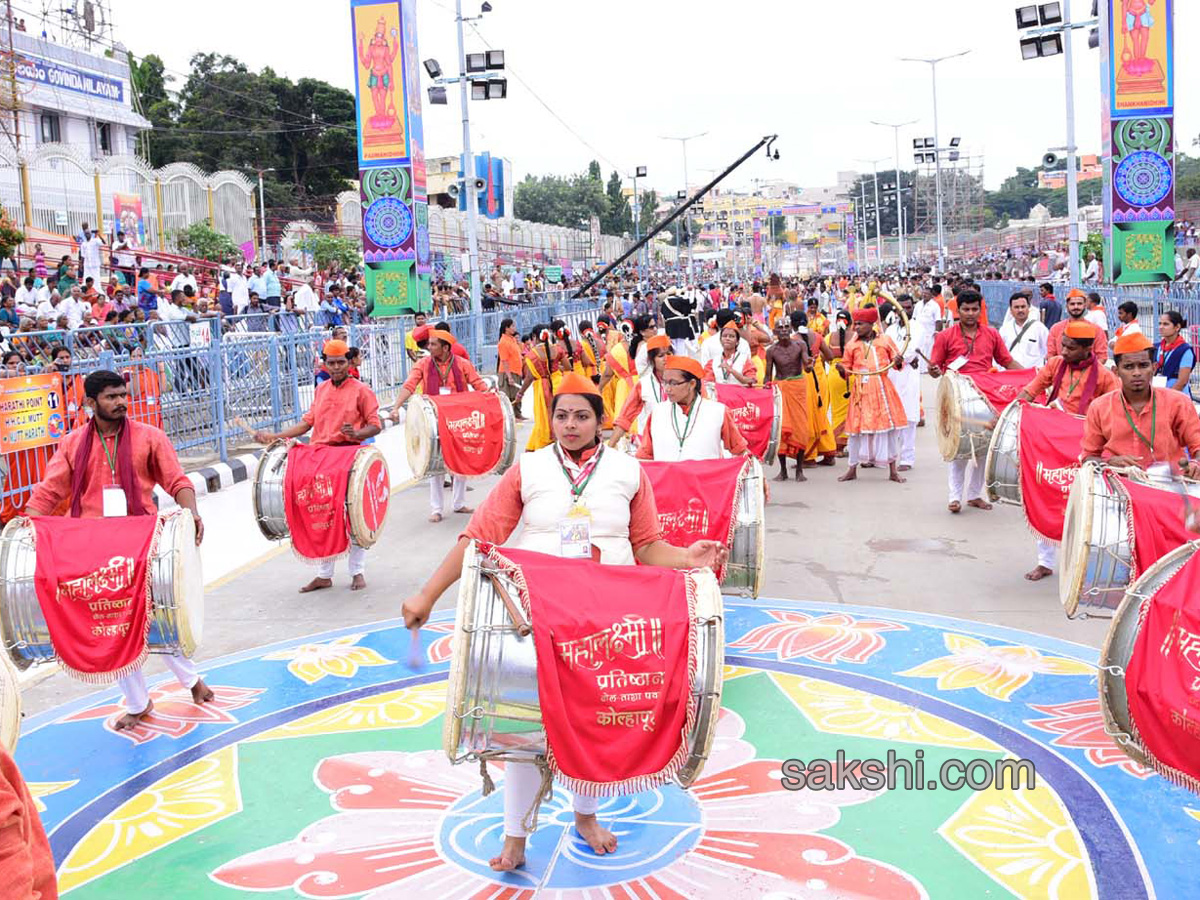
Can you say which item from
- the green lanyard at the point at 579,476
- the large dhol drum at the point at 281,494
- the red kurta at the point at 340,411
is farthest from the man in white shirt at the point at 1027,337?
the green lanyard at the point at 579,476

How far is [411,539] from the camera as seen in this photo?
10.4m

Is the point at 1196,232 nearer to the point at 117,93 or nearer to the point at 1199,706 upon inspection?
the point at 117,93

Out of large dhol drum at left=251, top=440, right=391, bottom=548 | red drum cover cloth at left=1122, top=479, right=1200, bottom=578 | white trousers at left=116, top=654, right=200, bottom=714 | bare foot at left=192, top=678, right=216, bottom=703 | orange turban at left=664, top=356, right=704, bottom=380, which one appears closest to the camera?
red drum cover cloth at left=1122, top=479, right=1200, bottom=578

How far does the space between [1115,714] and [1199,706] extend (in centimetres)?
39

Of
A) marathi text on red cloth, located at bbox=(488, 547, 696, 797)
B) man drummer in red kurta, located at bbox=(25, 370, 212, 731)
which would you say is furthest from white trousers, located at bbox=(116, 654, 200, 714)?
marathi text on red cloth, located at bbox=(488, 547, 696, 797)

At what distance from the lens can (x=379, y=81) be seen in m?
19.8

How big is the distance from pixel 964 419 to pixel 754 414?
1686mm

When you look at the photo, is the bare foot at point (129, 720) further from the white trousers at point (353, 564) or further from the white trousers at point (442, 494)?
the white trousers at point (442, 494)

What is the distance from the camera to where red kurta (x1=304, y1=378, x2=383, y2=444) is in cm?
866

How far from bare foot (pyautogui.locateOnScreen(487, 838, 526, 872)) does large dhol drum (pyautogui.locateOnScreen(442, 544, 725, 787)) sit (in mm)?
612

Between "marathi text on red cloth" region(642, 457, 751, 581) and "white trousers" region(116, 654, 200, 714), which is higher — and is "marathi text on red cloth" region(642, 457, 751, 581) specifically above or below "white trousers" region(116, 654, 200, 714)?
above

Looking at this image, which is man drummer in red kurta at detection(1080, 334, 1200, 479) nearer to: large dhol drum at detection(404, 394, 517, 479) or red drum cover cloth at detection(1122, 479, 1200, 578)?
red drum cover cloth at detection(1122, 479, 1200, 578)

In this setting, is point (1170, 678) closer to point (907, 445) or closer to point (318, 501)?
point (318, 501)

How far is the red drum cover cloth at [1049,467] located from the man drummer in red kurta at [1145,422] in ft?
2.70
